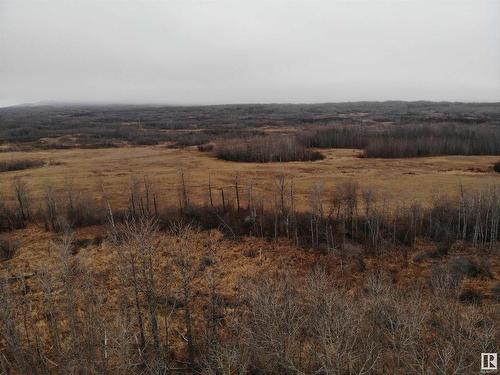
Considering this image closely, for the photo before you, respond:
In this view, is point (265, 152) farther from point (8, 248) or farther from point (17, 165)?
point (8, 248)

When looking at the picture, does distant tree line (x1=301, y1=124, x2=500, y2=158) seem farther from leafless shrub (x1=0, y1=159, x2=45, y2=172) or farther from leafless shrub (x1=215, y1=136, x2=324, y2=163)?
leafless shrub (x1=0, y1=159, x2=45, y2=172)

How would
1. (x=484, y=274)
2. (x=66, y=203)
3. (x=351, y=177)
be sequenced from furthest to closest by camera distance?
(x=351, y=177) → (x=66, y=203) → (x=484, y=274)

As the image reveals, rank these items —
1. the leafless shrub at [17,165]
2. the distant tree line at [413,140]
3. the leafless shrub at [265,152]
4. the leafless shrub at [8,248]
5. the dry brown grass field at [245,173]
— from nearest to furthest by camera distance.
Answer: the leafless shrub at [8,248] < the dry brown grass field at [245,173] < the leafless shrub at [17,165] < the leafless shrub at [265,152] < the distant tree line at [413,140]

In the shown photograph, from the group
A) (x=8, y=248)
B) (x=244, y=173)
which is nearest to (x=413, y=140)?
(x=244, y=173)

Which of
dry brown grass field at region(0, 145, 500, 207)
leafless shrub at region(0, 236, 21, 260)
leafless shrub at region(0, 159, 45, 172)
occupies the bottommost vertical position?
leafless shrub at region(0, 236, 21, 260)

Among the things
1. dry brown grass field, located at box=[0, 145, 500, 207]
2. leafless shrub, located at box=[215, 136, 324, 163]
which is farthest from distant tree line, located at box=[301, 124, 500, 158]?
leafless shrub, located at box=[215, 136, 324, 163]

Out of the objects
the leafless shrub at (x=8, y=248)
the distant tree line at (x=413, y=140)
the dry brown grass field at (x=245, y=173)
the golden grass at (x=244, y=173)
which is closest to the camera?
the leafless shrub at (x=8, y=248)

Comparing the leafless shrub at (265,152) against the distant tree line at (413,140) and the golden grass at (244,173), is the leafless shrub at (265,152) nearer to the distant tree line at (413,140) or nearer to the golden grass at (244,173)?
the golden grass at (244,173)

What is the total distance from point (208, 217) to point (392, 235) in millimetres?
17116

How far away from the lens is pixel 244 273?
27.7 m

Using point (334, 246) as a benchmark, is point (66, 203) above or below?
above

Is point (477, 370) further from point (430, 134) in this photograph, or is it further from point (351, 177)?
point (430, 134)

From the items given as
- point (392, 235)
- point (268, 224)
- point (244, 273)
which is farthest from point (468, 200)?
point (244, 273)

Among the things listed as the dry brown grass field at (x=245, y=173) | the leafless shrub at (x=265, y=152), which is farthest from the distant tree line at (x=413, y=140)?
the leafless shrub at (x=265, y=152)
